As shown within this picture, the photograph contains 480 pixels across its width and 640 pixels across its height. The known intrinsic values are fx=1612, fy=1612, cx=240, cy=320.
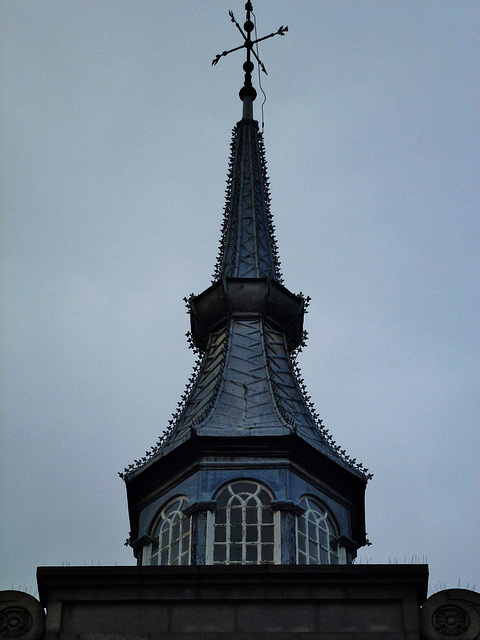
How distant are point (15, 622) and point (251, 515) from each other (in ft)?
21.7

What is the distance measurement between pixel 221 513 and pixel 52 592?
5.77m

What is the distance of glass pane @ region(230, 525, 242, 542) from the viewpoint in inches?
→ 1159

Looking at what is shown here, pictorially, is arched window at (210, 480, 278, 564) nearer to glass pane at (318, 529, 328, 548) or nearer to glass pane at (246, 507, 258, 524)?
glass pane at (246, 507, 258, 524)

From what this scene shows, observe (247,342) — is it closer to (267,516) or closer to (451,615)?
(267,516)

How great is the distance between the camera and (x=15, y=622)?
958 inches

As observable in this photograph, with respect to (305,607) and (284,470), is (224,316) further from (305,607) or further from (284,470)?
(305,607)

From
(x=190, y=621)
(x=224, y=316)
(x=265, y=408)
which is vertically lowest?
(x=190, y=621)

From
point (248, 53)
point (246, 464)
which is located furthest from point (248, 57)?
point (246, 464)

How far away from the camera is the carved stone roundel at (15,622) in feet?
79.5

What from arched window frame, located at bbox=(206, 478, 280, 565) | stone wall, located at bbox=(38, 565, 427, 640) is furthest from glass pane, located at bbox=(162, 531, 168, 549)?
stone wall, located at bbox=(38, 565, 427, 640)

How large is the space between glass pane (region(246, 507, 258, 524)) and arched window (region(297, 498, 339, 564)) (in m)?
0.85

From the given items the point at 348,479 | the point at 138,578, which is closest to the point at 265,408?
the point at 348,479

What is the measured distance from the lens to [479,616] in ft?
79.1

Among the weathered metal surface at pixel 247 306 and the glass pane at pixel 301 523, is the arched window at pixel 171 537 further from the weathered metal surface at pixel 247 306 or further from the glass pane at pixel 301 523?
the weathered metal surface at pixel 247 306
